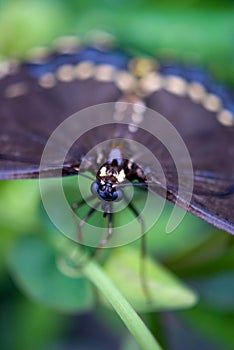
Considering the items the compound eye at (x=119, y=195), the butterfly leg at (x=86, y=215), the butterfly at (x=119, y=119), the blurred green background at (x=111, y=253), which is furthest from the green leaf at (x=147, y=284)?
the compound eye at (x=119, y=195)

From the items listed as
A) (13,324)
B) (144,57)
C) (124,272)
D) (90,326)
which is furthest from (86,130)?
(90,326)

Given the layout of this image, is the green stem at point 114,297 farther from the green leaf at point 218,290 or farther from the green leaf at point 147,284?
the green leaf at point 218,290

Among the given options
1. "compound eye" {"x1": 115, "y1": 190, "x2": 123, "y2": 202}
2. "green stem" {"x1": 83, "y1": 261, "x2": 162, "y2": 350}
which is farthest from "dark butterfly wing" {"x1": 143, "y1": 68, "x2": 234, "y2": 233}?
"green stem" {"x1": 83, "y1": 261, "x2": 162, "y2": 350}

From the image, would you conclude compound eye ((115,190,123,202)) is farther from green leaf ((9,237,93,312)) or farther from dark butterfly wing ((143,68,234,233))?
green leaf ((9,237,93,312))

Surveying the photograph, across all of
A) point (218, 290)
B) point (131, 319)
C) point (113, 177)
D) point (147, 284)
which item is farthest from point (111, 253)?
point (131, 319)

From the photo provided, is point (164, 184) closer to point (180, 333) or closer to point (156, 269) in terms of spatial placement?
point (156, 269)
